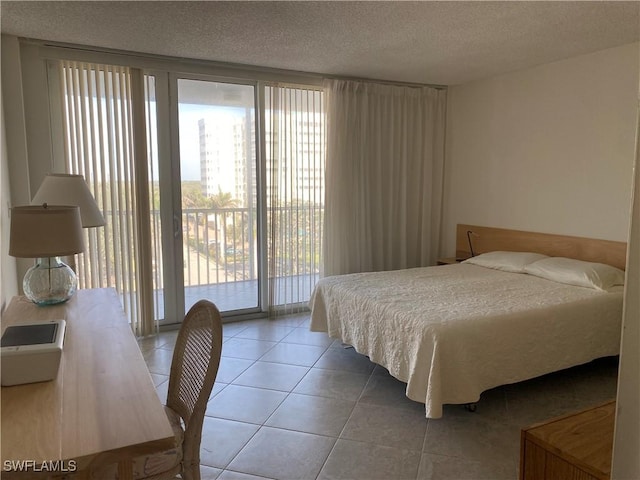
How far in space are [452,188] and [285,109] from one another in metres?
2.15

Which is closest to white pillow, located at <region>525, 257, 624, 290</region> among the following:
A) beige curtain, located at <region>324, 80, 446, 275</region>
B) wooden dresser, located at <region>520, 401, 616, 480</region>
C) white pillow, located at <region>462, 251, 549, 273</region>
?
white pillow, located at <region>462, 251, 549, 273</region>

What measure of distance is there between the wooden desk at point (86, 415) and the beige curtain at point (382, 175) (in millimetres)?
3258

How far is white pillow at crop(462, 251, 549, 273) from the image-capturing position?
Result: 13.0 ft

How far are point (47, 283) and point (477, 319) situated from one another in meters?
2.33

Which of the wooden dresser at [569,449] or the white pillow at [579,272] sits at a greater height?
the white pillow at [579,272]

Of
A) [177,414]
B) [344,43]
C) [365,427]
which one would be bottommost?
[365,427]

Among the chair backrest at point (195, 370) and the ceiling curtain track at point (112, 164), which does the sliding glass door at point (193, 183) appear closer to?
the ceiling curtain track at point (112, 164)

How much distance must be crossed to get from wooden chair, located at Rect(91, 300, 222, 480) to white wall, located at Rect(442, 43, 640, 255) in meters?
3.38

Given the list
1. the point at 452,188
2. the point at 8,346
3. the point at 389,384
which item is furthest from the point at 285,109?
the point at 8,346

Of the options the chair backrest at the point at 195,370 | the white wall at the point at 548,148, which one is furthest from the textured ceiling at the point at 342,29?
the chair backrest at the point at 195,370

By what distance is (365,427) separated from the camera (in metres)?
2.63

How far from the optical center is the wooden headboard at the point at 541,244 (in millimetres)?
3662

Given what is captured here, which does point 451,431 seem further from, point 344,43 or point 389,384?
point 344,43

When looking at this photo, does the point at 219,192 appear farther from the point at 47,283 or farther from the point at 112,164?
the point at 47,283
